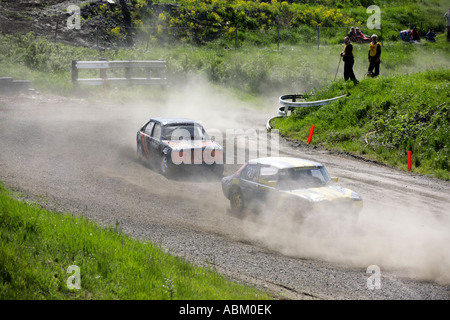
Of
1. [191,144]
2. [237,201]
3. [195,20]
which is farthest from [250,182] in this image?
[195,20]

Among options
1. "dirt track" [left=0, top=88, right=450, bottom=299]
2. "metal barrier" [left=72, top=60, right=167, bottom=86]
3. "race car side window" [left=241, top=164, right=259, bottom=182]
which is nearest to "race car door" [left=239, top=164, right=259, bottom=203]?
"race car side window" [left=241, top=164, right=259, bottom=182]

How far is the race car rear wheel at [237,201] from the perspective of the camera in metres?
12.2

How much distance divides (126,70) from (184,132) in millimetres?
15004

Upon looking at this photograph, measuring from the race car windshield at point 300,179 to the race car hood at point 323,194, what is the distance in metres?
0.23

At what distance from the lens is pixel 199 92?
32469 mm

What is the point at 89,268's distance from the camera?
→ 24.4ft

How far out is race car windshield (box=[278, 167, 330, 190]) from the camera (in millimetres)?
11250

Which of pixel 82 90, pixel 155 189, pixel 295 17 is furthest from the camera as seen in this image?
pixel 295 17

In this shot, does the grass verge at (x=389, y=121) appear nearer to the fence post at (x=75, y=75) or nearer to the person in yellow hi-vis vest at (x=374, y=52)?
the person in yellow hi-vis vest at (x=374, y=52)

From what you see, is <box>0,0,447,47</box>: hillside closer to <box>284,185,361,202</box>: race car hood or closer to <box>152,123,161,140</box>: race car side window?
<box>152,123,161,140</box>: race car side window

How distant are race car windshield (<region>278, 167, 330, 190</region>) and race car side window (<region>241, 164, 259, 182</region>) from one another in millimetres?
767
